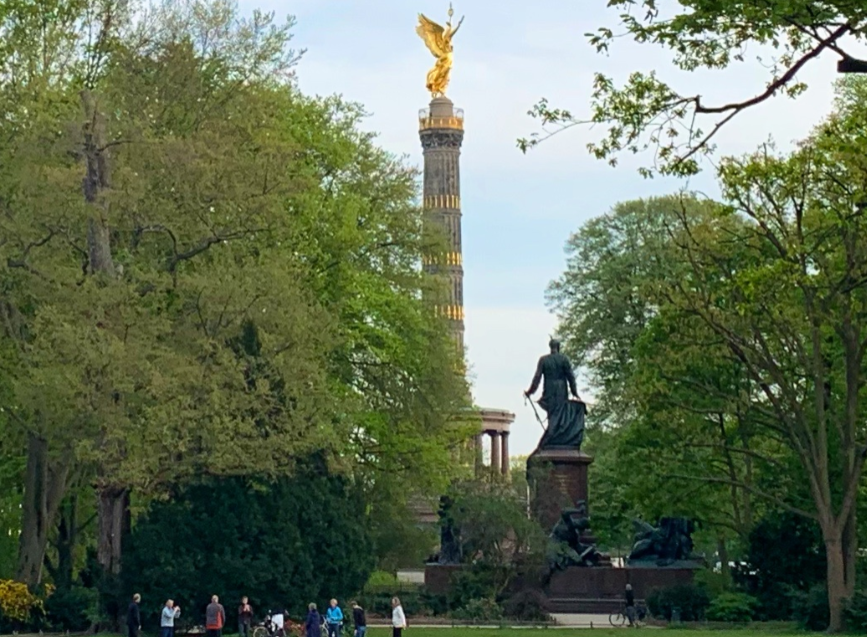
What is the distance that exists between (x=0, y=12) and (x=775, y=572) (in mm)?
21618

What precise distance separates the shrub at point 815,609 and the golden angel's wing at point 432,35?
258ft

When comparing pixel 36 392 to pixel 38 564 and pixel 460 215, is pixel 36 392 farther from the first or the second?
pixel 460 215

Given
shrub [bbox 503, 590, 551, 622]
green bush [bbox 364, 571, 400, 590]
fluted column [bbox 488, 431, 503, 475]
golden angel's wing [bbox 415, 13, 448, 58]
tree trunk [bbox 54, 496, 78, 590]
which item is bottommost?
shrub [bbox 503, 590, 551, 622]

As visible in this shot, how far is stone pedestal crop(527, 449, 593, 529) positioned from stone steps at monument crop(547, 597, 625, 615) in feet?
7.77

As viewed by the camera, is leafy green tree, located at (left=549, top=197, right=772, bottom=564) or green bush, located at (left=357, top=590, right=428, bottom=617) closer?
leafy green tree, located at (left=549, top=197, right=772, bottom=564)

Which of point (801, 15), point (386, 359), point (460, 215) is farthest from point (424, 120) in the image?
point (801, 15)

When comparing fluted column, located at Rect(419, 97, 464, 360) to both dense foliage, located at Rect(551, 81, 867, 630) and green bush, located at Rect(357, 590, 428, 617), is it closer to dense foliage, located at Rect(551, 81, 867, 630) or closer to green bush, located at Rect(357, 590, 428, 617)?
dense foliage, located at Rect(551, 81, 867, 630)

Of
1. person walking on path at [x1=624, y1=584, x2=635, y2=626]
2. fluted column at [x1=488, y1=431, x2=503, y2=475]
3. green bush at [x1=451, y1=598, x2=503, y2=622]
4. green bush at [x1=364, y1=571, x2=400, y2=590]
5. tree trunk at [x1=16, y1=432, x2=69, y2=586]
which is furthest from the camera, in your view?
fluted column at [x1=488, y1=431, x2=503, y2=475]

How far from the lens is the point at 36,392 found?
3234 centimetres

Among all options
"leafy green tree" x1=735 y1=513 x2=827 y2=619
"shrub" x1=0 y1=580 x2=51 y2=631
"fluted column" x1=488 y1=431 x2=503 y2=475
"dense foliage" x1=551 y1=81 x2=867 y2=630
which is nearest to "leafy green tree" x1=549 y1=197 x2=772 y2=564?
"dense foliage" x1=551 y1=81 x2=867 y2=630

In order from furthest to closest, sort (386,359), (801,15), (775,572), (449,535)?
1. (386,359)
2. (449,535)
3. (775,572)
4. (801,15)

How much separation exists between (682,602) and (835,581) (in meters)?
5.88

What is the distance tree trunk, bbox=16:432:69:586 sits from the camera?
3828 cm

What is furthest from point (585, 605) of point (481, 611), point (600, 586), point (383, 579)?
point (383, 579)
